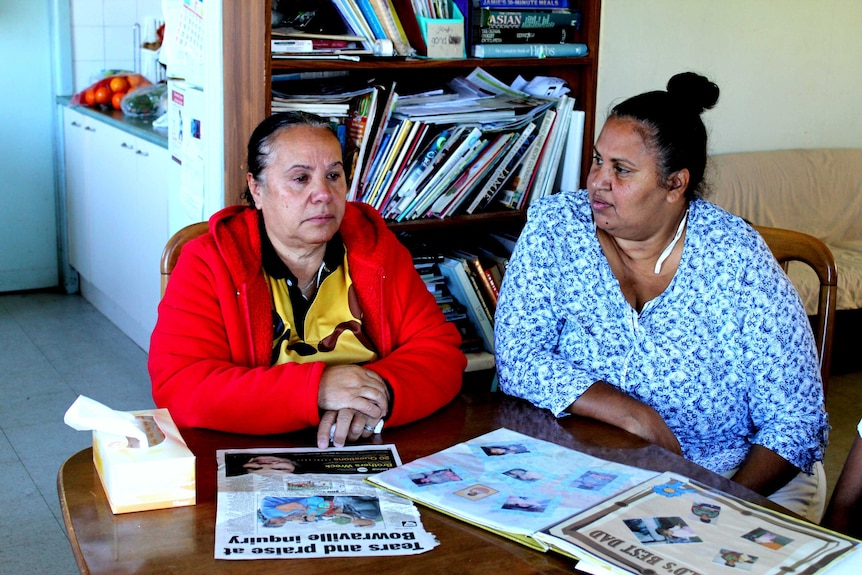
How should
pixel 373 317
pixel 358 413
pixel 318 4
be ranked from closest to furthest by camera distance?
pixel 358 413, pixel 373 317, pixel 318 4

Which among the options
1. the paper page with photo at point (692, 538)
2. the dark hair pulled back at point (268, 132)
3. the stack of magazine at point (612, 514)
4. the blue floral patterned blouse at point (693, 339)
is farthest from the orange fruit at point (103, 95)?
the paper page with photo at point (692, 538)

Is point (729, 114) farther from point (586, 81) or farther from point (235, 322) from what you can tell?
point (235, 322)

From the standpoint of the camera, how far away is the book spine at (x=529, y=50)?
276 cm

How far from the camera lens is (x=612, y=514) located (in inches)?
47.4

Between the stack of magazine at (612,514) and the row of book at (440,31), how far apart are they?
140 centimetres

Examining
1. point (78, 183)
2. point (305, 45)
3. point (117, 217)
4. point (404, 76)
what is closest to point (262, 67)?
point (305, 45)

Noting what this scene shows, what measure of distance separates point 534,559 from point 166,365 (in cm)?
74

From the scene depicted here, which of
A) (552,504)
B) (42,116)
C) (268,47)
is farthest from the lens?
(42,116)

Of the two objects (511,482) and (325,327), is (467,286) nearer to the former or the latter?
(325,327)

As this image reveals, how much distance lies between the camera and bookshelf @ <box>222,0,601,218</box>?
2320 mm

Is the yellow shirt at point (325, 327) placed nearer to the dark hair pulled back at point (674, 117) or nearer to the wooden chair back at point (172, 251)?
the wooden chair back at point (172, 251)

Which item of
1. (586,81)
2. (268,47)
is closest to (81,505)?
(268,47)

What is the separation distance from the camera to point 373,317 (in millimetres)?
1839

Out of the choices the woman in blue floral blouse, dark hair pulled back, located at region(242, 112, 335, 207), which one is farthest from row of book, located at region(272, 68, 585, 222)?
the woman in blue floral blouse
